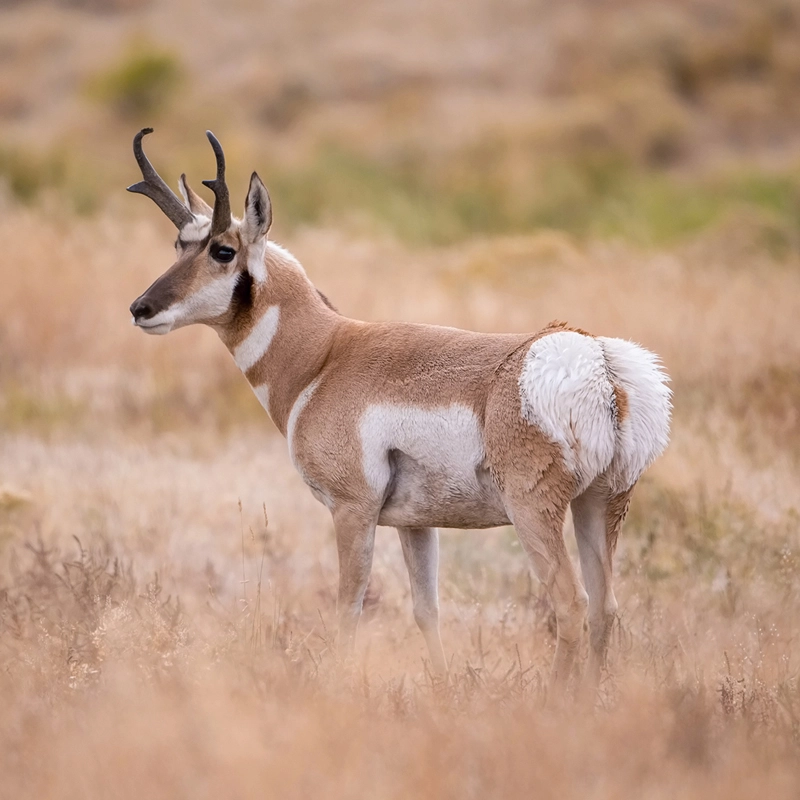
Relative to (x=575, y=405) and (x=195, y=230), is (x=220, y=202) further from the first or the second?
(x=575, y=405)

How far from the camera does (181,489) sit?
834 cm

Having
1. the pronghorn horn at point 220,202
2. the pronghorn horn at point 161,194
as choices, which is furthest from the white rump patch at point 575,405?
the pronghorn horn at point 161,194

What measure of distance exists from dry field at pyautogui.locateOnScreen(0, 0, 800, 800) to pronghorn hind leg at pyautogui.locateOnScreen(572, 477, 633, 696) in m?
0.17

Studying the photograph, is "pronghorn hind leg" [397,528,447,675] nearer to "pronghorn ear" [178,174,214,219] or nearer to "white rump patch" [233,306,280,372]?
"white rump patch" [233,306,280,372]

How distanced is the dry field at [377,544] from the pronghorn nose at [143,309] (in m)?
1.32

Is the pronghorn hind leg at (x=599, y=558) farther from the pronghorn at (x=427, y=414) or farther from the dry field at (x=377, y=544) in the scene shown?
the dry field at (x=377, y=544)

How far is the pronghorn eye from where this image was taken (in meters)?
5.20

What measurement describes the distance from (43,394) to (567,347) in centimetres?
791

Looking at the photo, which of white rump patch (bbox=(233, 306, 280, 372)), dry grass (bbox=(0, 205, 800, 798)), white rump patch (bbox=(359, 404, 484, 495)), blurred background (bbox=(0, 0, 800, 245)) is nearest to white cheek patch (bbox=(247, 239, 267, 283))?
white rump patch (bbox=(233, 306, 280, 372))

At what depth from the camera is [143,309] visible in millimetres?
5117

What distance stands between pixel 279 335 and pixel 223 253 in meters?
0.47

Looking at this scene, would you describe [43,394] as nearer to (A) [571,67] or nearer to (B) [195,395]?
(B) [195,395]

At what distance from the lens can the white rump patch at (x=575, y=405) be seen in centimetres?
428

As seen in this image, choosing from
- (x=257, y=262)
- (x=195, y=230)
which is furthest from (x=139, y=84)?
(x=257, y=262)
